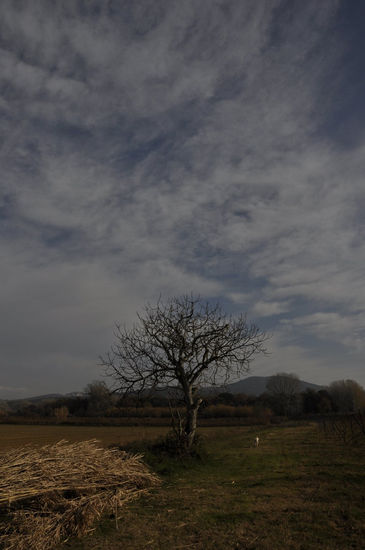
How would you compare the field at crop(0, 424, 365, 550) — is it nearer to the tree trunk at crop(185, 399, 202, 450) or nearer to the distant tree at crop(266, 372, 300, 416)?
the tree trunk at crop(185, 399, 202, 450)

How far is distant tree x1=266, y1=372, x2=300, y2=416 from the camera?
83.3 meters

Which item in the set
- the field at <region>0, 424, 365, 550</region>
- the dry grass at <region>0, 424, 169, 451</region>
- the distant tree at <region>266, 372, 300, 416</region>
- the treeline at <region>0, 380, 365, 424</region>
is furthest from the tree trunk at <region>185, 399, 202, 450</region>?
the distant tree at <region>266, 372, 300, 416</region>

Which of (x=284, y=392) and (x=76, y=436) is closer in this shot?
(x=76, y=436)

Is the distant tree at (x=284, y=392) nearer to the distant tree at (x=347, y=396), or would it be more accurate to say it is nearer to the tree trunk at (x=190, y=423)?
the distant tree at (x=347, y=396)

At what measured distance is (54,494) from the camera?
276 inches

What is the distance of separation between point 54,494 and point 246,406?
67.9 meters

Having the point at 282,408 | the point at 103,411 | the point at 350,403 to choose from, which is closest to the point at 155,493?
the point at 103,411

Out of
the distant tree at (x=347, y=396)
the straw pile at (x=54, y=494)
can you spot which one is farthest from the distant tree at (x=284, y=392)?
the straw pile at (x=54, y=494)

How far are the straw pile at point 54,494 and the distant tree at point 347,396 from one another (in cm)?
8785

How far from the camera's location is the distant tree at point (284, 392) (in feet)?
273

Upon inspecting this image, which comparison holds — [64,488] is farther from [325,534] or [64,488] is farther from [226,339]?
[226,339]

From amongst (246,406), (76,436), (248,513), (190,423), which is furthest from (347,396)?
(248,513)

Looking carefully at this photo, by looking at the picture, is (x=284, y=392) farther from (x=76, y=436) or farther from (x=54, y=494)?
(x=54, y=494)

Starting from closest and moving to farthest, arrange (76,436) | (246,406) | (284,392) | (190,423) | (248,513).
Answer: (248,513), (190,423), (76,436), (246,406), (284,392)
